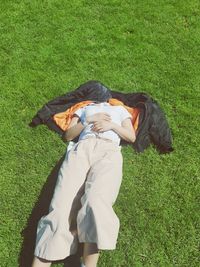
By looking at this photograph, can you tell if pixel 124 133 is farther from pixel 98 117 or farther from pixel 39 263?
pixel 39 263

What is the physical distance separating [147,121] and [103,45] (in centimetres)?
197

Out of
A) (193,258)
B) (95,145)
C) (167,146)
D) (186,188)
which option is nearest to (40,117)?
(95,145)

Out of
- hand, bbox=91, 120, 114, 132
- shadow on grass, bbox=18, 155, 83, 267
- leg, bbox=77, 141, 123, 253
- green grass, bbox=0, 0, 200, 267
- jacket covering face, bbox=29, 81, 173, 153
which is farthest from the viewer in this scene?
jacket covering face, bbox=29, 81, 173, 153

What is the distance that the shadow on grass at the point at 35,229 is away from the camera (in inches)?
186

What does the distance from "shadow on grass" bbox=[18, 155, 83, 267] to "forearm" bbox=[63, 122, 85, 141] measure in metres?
0.37

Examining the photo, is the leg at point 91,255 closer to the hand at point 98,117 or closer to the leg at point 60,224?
the leg at point 60,224

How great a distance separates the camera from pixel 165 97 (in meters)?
6.59

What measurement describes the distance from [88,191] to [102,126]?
1037mm

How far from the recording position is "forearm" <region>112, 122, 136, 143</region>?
5.57m

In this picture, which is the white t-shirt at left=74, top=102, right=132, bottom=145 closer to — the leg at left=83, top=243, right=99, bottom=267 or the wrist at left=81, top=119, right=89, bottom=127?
the wrist at left=81, top=119, right=89, bottom=127

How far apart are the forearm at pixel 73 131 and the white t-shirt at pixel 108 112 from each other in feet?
0.24

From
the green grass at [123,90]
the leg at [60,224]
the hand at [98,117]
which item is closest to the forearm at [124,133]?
the hand at [98,117]

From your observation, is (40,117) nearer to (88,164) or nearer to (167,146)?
(88,164)

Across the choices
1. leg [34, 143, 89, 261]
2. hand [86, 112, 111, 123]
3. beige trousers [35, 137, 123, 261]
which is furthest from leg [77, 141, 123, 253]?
hand [86, 112, 111, 123]
